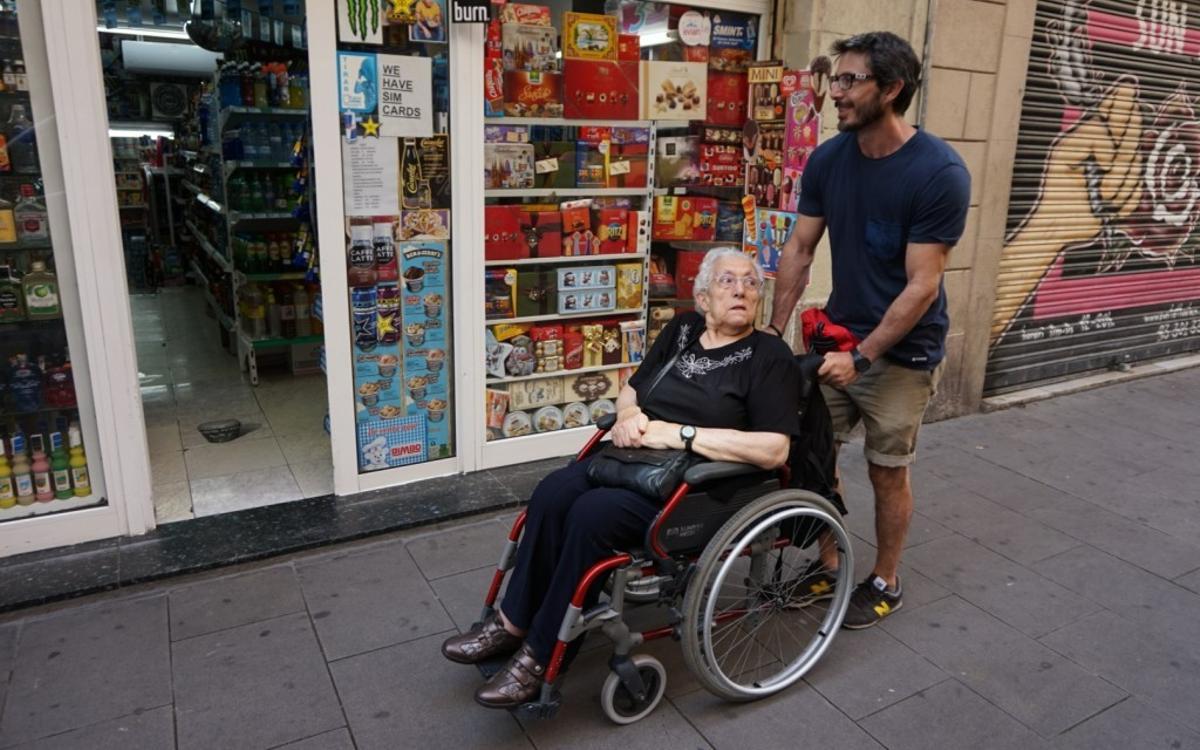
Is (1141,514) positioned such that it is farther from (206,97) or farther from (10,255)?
(206,97)

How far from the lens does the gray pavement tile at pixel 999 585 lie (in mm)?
3227

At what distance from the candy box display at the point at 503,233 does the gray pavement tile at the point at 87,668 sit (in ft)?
6.56

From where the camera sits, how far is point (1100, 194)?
600cm

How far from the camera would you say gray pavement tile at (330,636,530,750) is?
246cm

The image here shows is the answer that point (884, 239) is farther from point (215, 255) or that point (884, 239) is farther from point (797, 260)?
point (215, 255)

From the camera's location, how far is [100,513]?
339 centimetres

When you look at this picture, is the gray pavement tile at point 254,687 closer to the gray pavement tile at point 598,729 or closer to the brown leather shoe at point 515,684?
the brown leather shoe at point 515,684

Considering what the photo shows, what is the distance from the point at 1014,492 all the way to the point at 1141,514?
561 mm

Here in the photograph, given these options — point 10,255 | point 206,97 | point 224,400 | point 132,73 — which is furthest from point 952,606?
point 132,73

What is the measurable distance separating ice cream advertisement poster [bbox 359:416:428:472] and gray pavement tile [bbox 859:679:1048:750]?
2316mm

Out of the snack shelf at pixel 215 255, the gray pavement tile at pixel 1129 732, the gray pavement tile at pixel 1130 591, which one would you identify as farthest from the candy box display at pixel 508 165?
the gray pavement tile at pixel 1129 732

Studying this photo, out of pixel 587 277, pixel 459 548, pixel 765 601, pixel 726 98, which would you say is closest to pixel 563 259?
pixel 587 277

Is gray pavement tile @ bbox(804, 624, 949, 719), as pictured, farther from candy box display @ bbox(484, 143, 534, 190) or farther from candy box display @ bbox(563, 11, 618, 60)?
candy box display @ bbox(563, 11, 618, 60)

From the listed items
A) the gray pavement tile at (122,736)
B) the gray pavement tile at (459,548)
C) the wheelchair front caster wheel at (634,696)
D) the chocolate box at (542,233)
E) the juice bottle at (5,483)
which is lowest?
the gray pavement tile at (122,736)
